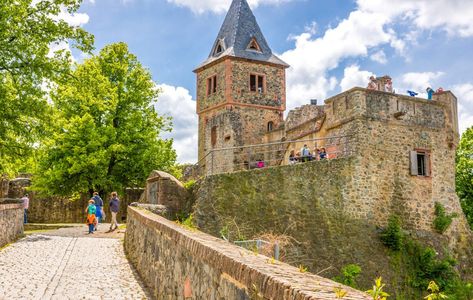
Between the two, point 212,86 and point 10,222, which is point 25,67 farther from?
point 212,86

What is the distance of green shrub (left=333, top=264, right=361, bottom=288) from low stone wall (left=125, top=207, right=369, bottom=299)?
1067 centimetres

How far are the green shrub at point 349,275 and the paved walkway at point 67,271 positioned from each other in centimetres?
810

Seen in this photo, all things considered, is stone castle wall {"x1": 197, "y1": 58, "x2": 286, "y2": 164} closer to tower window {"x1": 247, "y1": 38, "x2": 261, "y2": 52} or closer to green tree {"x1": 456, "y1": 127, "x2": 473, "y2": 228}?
tower window {"x1": 247, "y1": 38, "x2": 261, "y2": 52}

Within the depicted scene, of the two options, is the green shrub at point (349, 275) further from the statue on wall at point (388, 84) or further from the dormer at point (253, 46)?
the dormer at point (253, 46)

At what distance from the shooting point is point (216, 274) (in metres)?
4.84

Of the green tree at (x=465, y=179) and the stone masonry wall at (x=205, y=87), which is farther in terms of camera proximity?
the green tree at (x=465, y=179)

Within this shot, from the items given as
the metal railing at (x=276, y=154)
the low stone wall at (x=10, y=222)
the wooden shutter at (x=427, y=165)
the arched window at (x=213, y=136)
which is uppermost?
the arched window at (x=213, y=136)

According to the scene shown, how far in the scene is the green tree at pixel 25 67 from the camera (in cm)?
1752

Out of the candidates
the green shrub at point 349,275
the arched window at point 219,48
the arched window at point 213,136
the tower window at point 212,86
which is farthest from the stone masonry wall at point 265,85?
the green shrub at point 349,275

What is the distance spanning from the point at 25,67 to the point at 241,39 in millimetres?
20441

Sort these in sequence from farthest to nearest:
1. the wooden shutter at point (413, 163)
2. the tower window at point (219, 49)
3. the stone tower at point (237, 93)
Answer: the tower window at point (219, 49) < the stone tower at point (237, 93) < the wooden shutter at point (413, 163)

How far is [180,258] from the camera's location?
6.71m

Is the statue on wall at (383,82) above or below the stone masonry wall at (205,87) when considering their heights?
below

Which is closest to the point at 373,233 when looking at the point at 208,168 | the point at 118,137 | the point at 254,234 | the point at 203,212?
the point at 254,234
